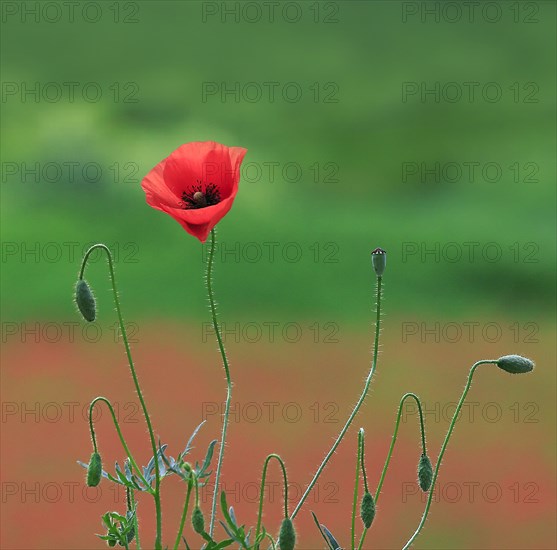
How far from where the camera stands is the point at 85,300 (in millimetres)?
659

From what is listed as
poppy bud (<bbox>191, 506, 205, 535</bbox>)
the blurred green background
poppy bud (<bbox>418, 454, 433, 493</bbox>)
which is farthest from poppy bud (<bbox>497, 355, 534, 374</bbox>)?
the blurred green background

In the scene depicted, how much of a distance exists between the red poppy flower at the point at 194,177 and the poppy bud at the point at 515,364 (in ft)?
0.73

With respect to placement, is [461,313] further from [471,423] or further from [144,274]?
[144,274]

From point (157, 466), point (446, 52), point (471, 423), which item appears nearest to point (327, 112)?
point (446, 52)

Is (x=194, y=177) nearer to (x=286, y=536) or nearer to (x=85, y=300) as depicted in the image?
(x=85, y=300)

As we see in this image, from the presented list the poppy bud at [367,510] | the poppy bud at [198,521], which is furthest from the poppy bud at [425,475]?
the poppy bud at [198,521]

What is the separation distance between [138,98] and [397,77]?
1.21 metres

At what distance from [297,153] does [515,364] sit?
3.77 meters

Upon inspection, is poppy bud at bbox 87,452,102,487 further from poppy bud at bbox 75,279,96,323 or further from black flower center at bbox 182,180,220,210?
black flower center at bbox 182,180,220,210

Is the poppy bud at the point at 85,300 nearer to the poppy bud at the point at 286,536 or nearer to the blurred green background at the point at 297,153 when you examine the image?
the poppy bud at the point at 286,536

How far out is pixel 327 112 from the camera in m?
4.61

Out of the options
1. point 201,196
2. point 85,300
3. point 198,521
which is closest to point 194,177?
point 201,196

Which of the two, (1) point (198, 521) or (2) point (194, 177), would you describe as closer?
(1) point (198, 521)

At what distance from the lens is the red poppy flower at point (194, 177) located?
74 centimetres
